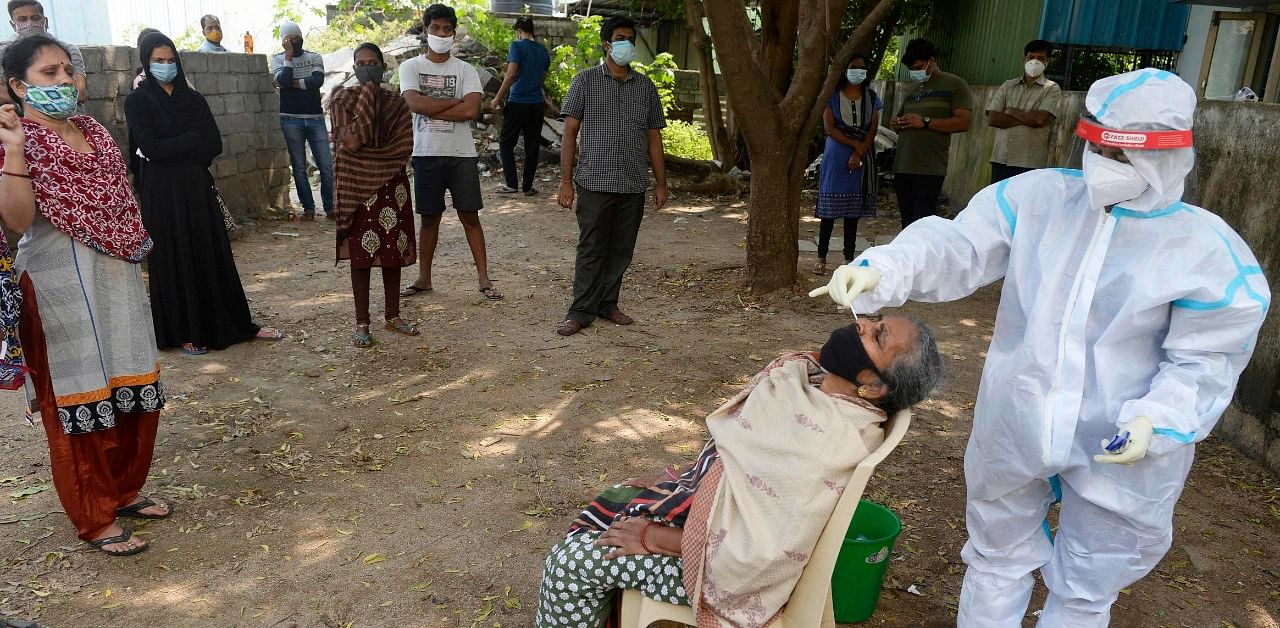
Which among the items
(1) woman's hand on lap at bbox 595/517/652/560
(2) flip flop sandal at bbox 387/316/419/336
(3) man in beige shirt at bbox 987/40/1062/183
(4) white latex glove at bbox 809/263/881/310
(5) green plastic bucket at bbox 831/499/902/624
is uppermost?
(3) man in beige shirt at bbox 987/40/1062/183

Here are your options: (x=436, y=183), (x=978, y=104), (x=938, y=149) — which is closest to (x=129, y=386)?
(x=436, y=183)

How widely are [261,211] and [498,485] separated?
20.7ft

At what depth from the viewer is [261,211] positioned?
29.3ft

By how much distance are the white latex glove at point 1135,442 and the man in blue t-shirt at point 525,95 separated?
8547 millimetres

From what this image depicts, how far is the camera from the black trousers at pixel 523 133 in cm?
1002

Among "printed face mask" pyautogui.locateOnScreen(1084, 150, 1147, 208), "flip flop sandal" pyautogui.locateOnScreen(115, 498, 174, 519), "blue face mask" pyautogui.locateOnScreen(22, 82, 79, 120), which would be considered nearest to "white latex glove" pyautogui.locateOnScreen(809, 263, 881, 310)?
"printed face mask" pyautogui.locateOnScreen(1084, 150, 1147, 208)

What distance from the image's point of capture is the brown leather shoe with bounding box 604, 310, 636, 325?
232 inches

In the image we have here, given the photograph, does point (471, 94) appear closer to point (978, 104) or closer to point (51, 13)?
point (978, 104)

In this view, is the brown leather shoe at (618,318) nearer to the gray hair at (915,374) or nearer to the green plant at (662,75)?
the gray hair at (915,374)

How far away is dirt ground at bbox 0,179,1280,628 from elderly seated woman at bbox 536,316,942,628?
2.45ft

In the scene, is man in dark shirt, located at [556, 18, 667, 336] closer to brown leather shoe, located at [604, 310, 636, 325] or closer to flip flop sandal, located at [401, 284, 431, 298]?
brown leather shoe, located at [604, 310, 636, 325]

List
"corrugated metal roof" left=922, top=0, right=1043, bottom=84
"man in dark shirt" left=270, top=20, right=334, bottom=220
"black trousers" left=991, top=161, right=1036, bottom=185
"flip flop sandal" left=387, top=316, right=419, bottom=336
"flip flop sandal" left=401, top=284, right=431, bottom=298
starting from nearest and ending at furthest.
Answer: "flip flop sandal" left=387, top=316, right=419, bottom=336
"flip flop sandal" left=401, top=284, right=431, bottom=298
"black trousers" left=991, top=161, right=1036, bottom=185
"man in dark shirt" left=270, top=20, right=334, bottom=220
"corrugated metal roof" left=922, top=0, right=1043, bottom=84

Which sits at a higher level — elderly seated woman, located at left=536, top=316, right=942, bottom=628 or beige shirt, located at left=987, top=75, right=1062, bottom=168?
beige shirt, located at left=987, top=75, right=1062, bottom=168

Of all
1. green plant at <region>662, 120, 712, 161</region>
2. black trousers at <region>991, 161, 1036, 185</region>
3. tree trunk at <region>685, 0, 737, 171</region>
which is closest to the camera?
black trousers at <region>991, 161, 1036, 185</region>
